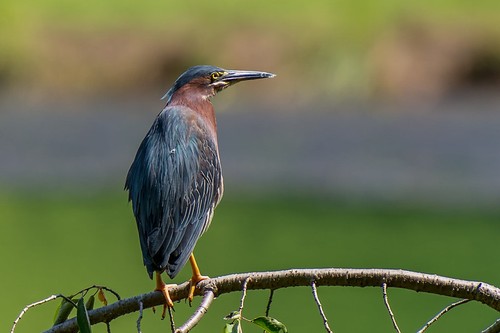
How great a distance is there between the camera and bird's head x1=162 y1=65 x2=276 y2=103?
471 cm

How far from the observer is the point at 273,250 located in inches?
471

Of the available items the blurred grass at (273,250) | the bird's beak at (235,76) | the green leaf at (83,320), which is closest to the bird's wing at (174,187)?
the bird's beak at (235,76)

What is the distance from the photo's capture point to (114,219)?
44.5ft

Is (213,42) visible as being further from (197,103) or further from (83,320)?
(83,320)

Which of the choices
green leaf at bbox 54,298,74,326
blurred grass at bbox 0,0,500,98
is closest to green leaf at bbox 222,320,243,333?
green leaf at bbox 54,298,74,326

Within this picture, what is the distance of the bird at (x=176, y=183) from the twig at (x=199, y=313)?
57cm

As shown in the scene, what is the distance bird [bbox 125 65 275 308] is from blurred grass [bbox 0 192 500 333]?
4.32 m

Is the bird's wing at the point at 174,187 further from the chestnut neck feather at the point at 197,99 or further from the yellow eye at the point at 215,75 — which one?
the yellow eye at the point at 215,75

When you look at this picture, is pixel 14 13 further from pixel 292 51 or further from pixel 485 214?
pixel 485 214

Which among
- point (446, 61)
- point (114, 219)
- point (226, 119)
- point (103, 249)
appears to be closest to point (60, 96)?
point (226, 119)

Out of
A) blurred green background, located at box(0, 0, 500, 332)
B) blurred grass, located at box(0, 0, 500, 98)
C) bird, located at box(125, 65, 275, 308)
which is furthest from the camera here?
blurred grass, located at box(0, 0, 500, 98)

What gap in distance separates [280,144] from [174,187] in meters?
14.2

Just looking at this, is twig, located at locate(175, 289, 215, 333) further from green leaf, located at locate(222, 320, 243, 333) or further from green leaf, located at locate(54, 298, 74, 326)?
green leaf, located at locate(54, 298, 74, 326)

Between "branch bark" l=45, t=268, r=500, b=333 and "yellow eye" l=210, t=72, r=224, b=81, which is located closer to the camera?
"branch bark" l=45, t=268, r=500, b=333
